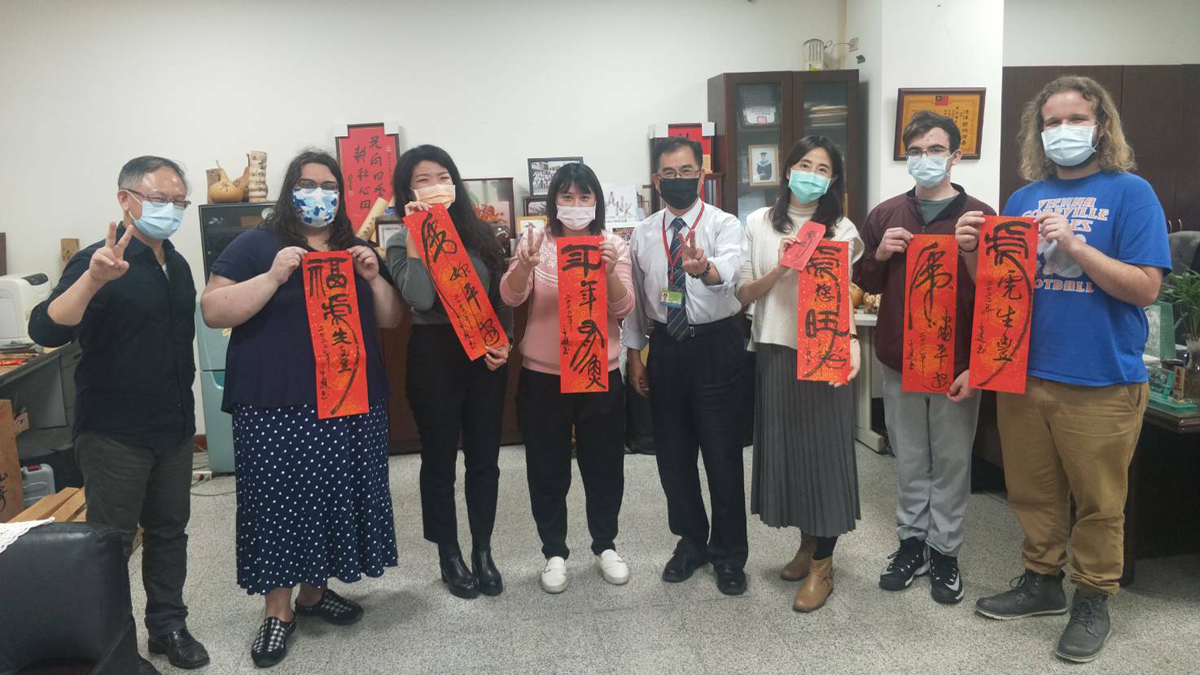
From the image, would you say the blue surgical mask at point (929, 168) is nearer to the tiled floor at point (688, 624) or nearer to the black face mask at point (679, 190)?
the black face mask at point (679, 190)

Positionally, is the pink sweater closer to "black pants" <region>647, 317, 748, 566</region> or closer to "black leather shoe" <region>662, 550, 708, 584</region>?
"black pants" <region>647, 317, 748, 566</region>

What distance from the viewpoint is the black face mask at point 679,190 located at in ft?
7.80

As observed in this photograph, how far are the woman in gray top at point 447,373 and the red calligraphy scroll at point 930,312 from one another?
1.16 metres

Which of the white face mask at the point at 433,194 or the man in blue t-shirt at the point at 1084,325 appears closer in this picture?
the man in blue t-shirt at the point at 1084,325

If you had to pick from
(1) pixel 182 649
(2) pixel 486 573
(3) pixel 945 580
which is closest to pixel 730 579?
(3) pixel 945 580

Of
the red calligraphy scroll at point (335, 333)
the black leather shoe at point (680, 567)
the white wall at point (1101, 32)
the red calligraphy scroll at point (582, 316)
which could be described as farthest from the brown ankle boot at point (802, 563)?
the white wall at point (1101, 32)

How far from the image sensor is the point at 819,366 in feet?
7.51

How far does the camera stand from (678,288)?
95.5 inches

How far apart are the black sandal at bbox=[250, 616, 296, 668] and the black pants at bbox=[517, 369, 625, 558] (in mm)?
792

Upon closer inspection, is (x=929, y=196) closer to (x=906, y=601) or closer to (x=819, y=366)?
(x=819, y=366)

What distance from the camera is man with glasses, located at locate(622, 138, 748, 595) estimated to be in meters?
2.39

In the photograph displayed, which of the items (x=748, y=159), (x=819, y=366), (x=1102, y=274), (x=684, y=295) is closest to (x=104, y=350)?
(x=684, y=295)

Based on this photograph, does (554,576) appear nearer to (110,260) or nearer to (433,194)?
(433,194)

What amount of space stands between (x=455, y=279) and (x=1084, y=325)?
5.35ft
